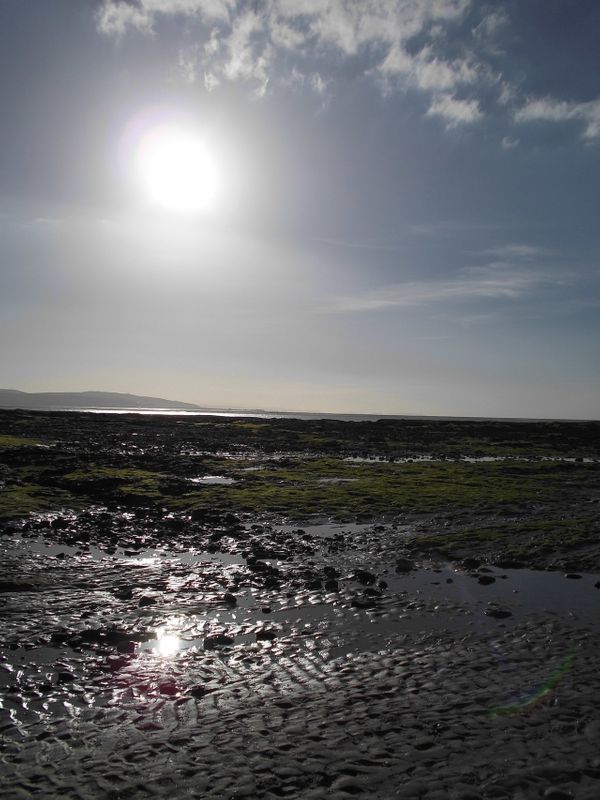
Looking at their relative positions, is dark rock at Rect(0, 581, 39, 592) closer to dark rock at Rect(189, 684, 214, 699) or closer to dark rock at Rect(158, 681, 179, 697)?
dark rock at Rect(158, 681, 179, 697)

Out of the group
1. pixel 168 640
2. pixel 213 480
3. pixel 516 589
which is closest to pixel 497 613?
pixel 516 589

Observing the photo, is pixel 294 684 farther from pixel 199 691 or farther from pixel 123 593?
pixel 123 593

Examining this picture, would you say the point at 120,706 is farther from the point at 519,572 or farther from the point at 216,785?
the point at 519,572

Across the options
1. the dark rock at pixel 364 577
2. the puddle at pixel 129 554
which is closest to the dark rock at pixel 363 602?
the dark rock at pixel 364 577

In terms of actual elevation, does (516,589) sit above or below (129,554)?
above

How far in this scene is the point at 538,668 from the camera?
9.94 meters

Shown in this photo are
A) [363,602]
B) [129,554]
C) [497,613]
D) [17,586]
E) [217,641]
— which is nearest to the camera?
[217,641]

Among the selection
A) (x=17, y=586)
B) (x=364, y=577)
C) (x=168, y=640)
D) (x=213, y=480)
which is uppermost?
(x=364, y=577)

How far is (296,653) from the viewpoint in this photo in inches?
415

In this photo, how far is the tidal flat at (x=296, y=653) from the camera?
702 cm

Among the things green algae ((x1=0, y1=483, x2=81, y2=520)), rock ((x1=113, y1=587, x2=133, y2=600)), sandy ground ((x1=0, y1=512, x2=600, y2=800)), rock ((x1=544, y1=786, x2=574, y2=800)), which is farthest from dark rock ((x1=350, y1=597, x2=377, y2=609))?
green algae ((x1=0, y1=483, x2=81, y2=520))

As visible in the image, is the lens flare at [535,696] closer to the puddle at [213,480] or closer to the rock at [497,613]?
the rock at [497,613]

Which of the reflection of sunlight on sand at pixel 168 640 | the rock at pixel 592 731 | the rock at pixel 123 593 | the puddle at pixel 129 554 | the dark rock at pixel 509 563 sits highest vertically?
the rock at pixel 592 731

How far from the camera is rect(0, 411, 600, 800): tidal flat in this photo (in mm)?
7023
